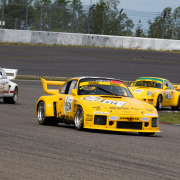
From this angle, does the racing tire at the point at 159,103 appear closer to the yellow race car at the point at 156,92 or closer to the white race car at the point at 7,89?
the yellow race car at the point at 156,92

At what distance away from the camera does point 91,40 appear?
3881 centimetres

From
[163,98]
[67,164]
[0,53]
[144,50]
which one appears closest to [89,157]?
[67,164]

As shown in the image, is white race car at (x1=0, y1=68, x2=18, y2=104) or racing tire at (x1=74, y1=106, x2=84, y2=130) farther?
white race car at (x1=0, y1=68, x2=18, y2=104)

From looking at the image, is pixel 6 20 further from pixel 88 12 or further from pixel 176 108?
pixel 176 108

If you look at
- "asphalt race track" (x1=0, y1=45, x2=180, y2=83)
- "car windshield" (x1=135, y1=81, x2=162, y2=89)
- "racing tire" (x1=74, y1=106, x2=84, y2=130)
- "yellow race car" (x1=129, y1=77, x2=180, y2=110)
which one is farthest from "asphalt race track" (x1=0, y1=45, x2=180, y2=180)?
"asphalt race track" (x1=0, y1=45, x2=180, y2=83)

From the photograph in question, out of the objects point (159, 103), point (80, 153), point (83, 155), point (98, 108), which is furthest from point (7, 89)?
point (83, 155)

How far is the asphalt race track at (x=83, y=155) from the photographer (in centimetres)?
605

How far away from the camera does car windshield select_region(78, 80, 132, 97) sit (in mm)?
11305

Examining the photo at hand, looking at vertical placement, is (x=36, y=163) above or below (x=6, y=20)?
below

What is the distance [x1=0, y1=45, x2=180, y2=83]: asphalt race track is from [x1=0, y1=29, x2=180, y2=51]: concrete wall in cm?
84

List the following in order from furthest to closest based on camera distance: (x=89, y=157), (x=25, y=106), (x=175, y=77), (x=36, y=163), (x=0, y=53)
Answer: (x=0, y=53), (x=175, y=77), (x=25, y=106), (x=89, y=157), (x=36, y=163)

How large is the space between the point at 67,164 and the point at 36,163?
1.16 feet

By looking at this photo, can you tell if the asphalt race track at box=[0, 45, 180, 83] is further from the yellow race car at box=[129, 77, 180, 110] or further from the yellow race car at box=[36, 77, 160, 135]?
the yellow race car at box=[36, 77, 160, 135]

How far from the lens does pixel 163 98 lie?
19469 mm
